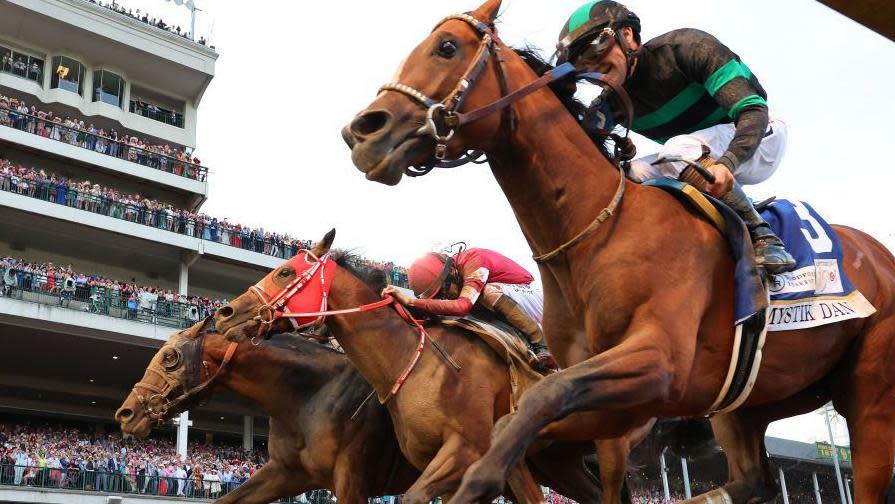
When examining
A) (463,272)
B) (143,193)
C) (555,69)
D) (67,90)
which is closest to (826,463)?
(143,193)

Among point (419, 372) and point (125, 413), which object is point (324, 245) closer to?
point (419, 372)

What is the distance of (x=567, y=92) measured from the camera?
4.34 m

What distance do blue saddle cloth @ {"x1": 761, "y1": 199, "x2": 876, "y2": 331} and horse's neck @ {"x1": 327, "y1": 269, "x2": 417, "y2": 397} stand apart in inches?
129

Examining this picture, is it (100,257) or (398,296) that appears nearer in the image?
(398,296)

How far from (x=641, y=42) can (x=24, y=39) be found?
3602 cm

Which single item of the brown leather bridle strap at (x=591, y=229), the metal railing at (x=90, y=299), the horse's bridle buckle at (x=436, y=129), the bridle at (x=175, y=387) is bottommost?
the bridle at (x=175, y=387)

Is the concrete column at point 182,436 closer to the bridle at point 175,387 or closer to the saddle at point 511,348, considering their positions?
the bridle at point 175,387

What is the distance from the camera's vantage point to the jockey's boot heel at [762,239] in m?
4.06

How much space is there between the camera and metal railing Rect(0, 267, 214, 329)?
25.5 m

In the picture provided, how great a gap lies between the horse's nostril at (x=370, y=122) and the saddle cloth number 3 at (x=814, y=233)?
2.17 m

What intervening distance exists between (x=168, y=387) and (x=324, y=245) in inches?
81.7

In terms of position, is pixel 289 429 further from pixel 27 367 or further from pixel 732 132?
pixel 27 367

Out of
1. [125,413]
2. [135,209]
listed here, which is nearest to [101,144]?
[135,209]

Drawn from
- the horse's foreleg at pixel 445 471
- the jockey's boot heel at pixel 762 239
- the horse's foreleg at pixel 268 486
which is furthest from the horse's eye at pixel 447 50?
the horse's foreleg at pixel 268 486
